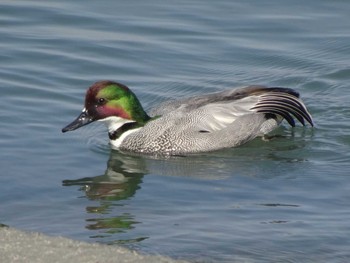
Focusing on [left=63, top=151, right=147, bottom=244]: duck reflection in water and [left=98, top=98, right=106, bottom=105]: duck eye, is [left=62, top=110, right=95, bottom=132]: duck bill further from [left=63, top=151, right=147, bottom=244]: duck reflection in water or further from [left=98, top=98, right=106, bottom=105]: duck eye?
[left=63, top=151, right=147, bottom=244]: duck reflection in water

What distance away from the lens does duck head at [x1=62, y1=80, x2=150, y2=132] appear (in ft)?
43.4

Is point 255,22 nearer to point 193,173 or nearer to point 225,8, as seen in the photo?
point 225,8

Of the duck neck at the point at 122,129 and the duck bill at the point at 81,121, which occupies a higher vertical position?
the duck bill at the point at 81,121

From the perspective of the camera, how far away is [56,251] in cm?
876

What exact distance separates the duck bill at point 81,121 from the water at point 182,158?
8.7 inches

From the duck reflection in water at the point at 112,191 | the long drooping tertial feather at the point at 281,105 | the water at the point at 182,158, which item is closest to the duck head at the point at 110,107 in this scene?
the water at the point at 182,158

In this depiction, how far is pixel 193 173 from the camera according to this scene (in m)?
12.3

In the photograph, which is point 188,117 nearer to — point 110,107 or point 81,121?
point 110,107

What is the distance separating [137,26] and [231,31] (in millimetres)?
1367

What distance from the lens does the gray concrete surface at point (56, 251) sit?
28.1 ft

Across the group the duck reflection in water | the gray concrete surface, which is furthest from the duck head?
the gray concrete surface

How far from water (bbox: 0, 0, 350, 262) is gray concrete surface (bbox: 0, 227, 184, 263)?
60 cm

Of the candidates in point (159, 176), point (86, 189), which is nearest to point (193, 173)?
point (159, 176)

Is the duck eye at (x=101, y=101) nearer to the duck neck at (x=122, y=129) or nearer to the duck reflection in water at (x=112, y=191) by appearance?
the duck neck at (x=122, y=129)
